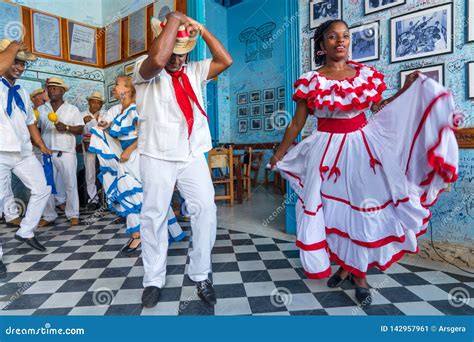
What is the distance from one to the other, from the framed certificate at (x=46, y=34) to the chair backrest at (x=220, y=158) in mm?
3355

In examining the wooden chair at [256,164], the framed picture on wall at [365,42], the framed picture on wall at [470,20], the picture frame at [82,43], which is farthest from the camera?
the wooden chair at [256,164]

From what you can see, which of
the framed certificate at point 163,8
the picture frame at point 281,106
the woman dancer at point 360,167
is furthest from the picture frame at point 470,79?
the picture frame at point 281,106

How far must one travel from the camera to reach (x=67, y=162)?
4.31 meters

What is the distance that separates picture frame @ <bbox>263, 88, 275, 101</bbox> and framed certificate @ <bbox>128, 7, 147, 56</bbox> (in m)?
3.43

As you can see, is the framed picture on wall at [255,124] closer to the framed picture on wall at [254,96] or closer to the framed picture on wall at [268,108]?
the framed picture on wall at [268,108]

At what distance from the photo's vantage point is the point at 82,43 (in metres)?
5.82

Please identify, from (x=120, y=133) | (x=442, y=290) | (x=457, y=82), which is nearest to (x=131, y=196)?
(x=120, y=133)

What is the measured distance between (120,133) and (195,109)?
50.1 inches

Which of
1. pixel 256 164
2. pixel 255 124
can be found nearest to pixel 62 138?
pixel 256 164

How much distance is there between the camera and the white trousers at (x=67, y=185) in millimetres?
4152

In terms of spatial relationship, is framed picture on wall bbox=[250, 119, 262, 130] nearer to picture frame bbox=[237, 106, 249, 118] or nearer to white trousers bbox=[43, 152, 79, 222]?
picture frame bbox=[237, 106, 249, 118]

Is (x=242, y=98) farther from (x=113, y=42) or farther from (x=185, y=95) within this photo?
(x=185, y=95)
